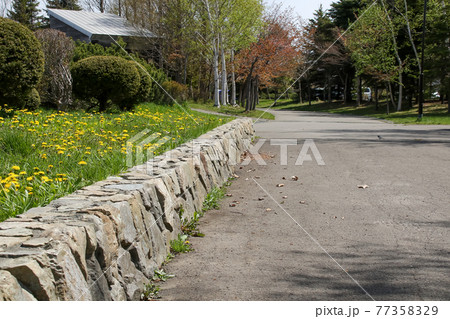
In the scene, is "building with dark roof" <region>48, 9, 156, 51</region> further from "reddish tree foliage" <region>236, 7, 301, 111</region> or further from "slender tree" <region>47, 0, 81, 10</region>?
"slender tree" <region>47, 0, 81, 10</region>

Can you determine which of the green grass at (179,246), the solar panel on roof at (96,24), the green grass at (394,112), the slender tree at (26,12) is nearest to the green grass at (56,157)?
the green grass at (179,246)

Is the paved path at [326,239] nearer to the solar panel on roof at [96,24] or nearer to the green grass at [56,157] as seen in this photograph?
the green grass at [56,157]

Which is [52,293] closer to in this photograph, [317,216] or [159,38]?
[317,216]

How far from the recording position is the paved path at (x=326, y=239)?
13.3 ft

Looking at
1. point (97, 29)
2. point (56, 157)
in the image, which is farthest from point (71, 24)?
point (56, 157)

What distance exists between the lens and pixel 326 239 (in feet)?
18.0

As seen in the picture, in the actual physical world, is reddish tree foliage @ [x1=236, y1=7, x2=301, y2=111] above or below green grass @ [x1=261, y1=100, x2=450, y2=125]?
above

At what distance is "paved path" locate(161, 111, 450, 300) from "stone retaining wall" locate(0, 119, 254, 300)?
14.3 inches

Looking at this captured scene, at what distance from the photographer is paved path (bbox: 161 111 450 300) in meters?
4.06

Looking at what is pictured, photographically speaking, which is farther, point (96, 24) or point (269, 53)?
point (96, 24)

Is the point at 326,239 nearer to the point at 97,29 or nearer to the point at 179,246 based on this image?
the point at 179,246

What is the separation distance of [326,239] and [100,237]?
293 cm

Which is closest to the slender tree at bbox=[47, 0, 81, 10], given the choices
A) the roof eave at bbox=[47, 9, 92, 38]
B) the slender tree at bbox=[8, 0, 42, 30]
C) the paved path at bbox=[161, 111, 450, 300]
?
the slender tree at bbox=[8, 0, 42, 30]

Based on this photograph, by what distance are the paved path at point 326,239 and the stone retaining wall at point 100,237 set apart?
14.3 inches
